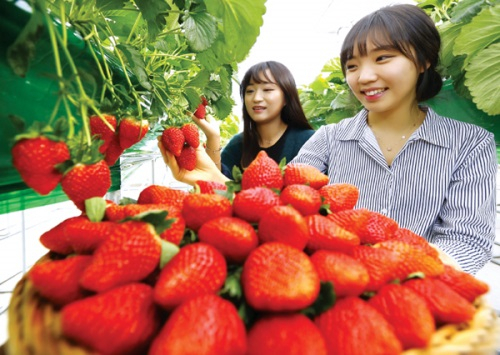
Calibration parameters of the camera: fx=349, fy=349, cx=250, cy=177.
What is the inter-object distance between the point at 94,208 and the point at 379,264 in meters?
0.44

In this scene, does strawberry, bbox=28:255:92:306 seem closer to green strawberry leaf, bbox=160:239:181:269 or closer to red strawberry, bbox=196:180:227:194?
green strawberry leaf, bbox=160:239:181:269

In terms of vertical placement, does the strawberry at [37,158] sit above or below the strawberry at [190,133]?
above

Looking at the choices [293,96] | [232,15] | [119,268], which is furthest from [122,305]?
[293,96]

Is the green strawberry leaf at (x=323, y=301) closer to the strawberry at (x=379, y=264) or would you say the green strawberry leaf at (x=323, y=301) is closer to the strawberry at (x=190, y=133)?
the strawberry at (x=379, y=264)

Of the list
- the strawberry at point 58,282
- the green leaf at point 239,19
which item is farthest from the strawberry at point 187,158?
the strawberry at point 58,282

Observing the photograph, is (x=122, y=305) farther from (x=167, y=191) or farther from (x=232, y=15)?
(x=232, y=15)

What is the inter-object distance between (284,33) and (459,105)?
7480 millimetres

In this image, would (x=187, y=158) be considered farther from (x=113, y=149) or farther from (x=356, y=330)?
(x=356, y=330)

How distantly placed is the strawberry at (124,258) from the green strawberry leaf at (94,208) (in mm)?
105

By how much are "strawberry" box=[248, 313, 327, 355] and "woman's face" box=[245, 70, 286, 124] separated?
1978mm

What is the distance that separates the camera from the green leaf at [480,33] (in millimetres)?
1292

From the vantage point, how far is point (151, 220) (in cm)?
49

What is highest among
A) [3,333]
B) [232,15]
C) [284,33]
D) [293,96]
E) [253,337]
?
[284,33]

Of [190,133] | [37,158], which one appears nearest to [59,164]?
[37,158]
